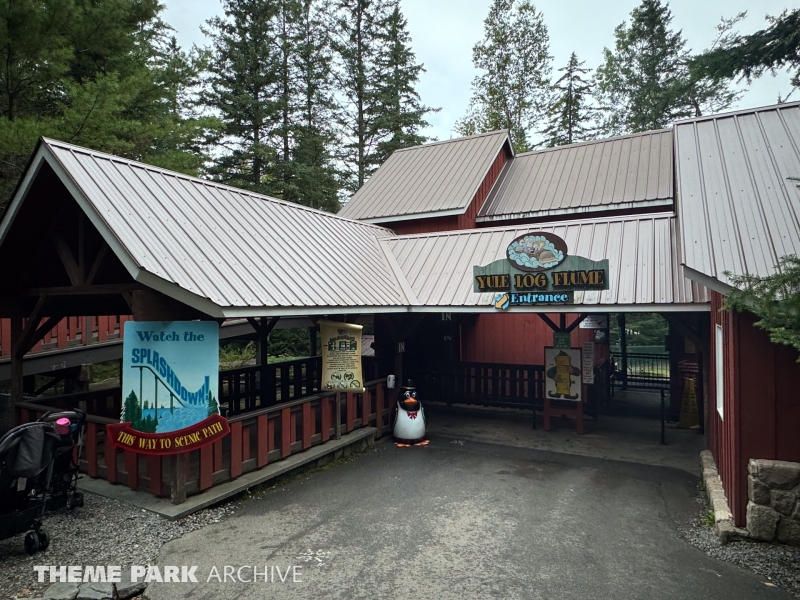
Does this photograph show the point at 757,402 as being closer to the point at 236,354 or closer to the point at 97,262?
the point at 97,262

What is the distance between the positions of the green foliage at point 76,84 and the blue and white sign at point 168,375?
6.39 metres

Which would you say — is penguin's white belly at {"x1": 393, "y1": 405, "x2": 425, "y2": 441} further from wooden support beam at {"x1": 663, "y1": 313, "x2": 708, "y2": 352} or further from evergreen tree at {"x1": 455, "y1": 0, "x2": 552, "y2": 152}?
evergreen tree at {"x1": 455, "y1": 0, "x2": 552, "y2": 152}

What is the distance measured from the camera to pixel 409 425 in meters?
9.85

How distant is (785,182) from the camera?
25.0ft

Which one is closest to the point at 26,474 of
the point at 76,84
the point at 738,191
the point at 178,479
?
the point at 178,479

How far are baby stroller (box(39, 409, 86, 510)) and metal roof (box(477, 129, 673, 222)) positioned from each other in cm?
1181

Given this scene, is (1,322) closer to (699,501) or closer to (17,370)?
(17,370)

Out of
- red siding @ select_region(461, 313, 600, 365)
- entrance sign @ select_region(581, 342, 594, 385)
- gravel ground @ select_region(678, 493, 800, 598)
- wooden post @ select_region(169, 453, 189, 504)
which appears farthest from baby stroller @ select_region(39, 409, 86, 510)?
red siding @ select_region(461, 313, 600, 365)

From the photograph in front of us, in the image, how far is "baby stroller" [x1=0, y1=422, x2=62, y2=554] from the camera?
196 inches

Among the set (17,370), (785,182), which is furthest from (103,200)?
(785,182)

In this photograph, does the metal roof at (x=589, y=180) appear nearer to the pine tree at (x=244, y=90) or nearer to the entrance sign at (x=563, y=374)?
the entrance sign at (x=563, y=374)

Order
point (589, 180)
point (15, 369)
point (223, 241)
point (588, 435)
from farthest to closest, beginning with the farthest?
point (589, 180) → point (588, 435) → point (15, 369) → point (223, 241)

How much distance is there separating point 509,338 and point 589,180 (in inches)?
214

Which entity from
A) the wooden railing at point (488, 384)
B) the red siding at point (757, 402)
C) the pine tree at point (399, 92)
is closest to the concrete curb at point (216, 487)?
the wooden railing at point (488, 384)
